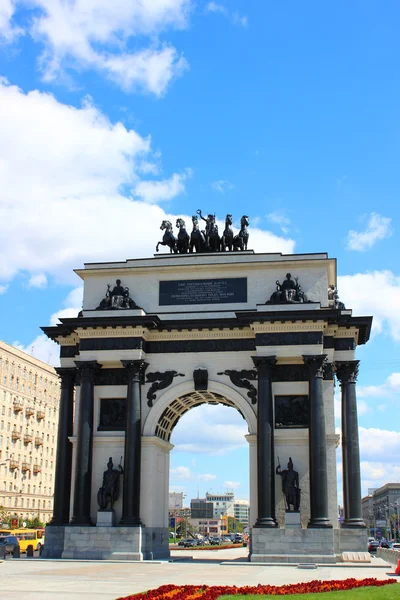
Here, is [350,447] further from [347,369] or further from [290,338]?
[290,338]

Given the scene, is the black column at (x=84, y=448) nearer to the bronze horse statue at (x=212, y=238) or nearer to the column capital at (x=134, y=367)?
the column capital at (x=134, y=367)

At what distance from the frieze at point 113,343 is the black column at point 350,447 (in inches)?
412

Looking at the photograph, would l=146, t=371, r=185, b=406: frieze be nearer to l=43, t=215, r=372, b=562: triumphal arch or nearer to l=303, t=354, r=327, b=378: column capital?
l=43, t=215, r=372, b=562: triumphal arch

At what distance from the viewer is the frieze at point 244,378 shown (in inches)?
1518

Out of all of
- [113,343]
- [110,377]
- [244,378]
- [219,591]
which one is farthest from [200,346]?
[219,591]

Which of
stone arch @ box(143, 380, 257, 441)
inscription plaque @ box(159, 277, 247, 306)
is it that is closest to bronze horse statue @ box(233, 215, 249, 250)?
inscription plaque @ box(159, 277, 247, 306)

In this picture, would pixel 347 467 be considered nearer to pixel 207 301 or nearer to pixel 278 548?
pixel 278 548

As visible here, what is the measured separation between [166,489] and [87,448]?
576 centimetres

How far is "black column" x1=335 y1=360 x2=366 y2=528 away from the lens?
1490 inches

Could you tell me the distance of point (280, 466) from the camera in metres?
37.3

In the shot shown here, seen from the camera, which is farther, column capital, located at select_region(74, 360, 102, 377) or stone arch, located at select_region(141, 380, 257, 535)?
column capital, located at select_region(74, 360, 102, 377)

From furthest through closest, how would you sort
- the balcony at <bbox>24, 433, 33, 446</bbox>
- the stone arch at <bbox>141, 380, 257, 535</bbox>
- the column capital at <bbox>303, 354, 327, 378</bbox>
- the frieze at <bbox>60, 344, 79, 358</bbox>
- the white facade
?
the balcony at <bbox>24, 433, 33, 446</bbox>, the frieze at <bbox>60, 344, 79, 358</bbox>, the stone arch at <bbox>141, 380, 257, 535</bbox>, the white facade, the column capital at <bbox>303, 354, 327, 378</bbox>

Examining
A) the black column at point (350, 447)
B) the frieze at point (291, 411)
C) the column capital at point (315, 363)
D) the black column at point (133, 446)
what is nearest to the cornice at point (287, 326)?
the column capital at point (315, 363)

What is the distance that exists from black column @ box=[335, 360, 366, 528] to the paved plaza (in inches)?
145
